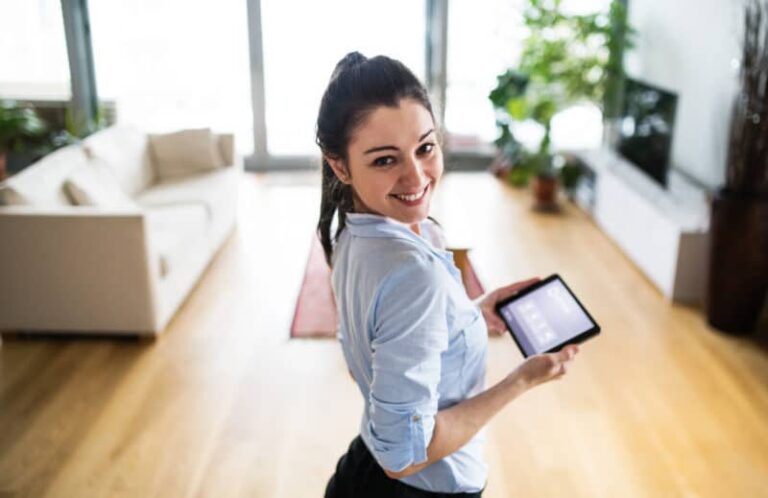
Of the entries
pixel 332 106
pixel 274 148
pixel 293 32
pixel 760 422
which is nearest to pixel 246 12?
pixel 293 32

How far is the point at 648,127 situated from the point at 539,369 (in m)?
3.82

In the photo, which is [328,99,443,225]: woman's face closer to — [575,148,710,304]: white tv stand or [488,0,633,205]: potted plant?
[575,148,710,304]: white tv stand

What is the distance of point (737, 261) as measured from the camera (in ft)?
11.1

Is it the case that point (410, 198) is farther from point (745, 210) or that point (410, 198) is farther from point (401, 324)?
point (745, 210)

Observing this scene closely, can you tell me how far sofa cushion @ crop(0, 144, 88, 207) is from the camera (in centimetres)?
339

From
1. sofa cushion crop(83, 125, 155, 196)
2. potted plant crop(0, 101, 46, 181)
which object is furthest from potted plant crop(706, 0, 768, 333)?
potted plant crop(0, 101, 46, 181)

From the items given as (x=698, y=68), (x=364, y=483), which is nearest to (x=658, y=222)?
(x=698, y=68)

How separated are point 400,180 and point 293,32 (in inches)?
223

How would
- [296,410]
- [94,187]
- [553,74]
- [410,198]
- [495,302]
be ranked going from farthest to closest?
1. [553,74]
2. [94,187]
3. [296,410]
4. [495,302]
5. [410,198]

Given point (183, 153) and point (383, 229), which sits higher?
point (383, 229)

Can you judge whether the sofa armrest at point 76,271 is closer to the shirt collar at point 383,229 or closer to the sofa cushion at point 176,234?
the sofa cushion at point 176,234

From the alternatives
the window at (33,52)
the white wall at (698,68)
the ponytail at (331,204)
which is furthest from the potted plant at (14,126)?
the ponytail at (331,204)

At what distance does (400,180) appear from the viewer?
1.04 metres

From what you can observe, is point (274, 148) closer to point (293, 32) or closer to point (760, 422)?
point (293, 32)
